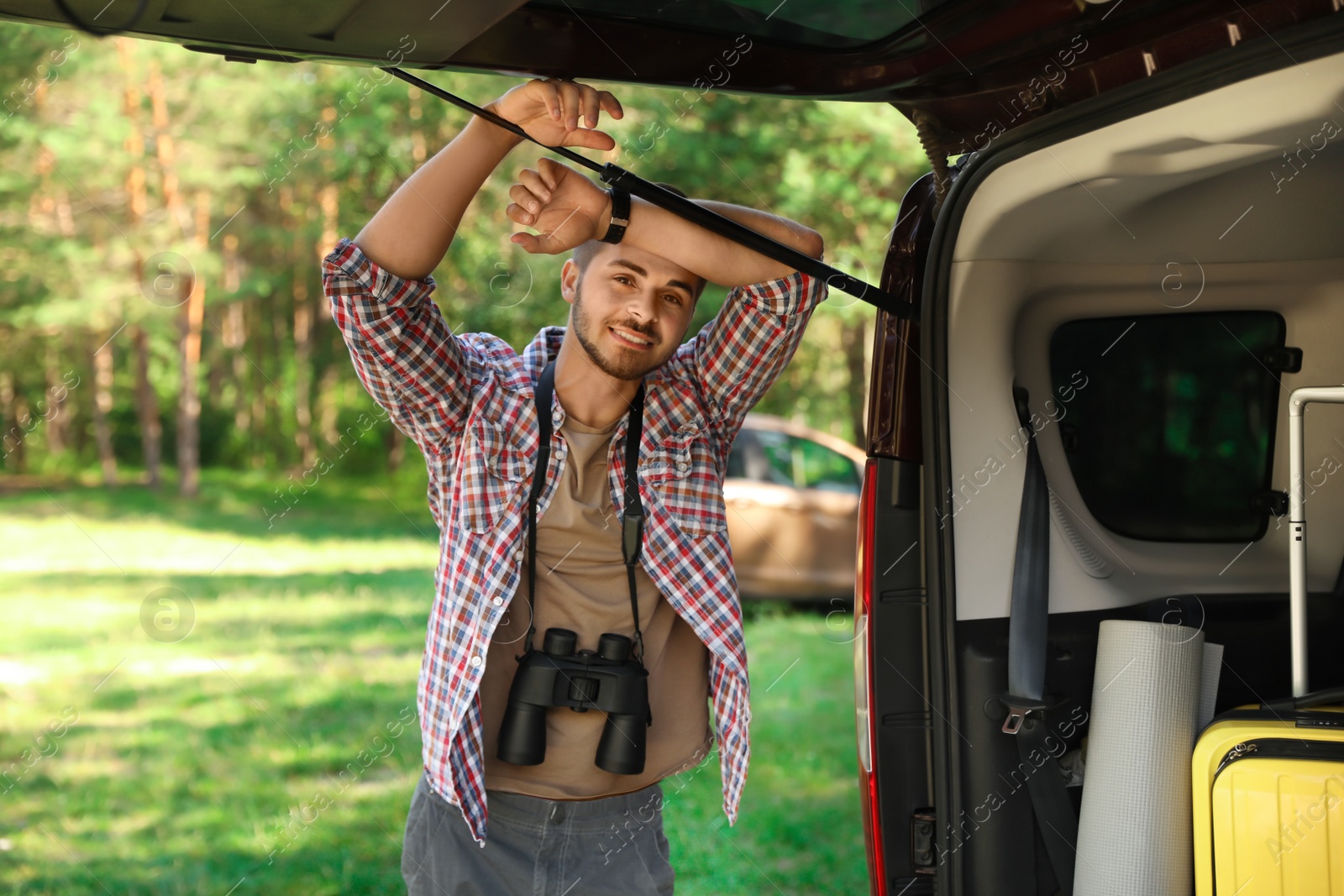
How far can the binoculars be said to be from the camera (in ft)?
6.75

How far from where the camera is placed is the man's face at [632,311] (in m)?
2.15

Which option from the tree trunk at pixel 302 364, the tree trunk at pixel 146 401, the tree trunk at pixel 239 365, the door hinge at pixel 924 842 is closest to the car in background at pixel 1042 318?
the door hinge at pixel 924 842

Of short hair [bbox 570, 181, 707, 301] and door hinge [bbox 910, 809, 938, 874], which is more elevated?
short hair [bbox 570, 181, 707, 301]

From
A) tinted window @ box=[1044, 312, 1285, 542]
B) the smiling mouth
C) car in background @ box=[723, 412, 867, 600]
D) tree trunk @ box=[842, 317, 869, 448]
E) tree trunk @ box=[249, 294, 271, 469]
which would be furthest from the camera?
tree trunk @ box=[249, 294, 271, 469]

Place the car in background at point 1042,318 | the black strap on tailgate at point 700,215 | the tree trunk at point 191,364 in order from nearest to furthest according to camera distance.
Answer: the car in background at point 1042,318 → the black strap on tailgate at point 700,215 → the tree trunk at point 191,364

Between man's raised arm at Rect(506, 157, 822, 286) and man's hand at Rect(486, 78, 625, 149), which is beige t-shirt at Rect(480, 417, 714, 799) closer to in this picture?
man's raised arm at Rect(506, 157, 822, 286)

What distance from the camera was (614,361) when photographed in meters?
2.15

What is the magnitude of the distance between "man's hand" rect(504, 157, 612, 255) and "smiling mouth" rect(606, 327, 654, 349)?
0.18m

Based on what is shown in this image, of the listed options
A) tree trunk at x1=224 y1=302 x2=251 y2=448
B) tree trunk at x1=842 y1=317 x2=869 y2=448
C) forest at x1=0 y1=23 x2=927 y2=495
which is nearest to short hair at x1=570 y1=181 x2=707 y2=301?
forest at x1=0 y1=23 x2=927 y2=495

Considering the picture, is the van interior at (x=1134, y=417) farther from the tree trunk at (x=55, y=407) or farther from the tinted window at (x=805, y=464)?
the tree trunk at (x=55, y=407)

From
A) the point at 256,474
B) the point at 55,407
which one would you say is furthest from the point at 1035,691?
the point at 55,407

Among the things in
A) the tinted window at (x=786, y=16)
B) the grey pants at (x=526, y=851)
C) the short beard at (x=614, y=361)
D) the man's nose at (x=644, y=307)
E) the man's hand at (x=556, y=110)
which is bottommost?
the grey pants at (x=526, y=851)

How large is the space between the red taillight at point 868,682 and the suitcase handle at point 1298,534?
0.72 meters

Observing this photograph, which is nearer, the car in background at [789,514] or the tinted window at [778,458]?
the car in background at [789,514]
